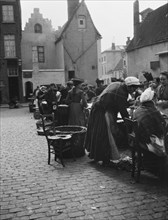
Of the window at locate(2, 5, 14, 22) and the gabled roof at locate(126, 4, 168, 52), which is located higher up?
the window at locate(2, 5, 14, 22)

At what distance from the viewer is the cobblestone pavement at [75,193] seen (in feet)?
13.3

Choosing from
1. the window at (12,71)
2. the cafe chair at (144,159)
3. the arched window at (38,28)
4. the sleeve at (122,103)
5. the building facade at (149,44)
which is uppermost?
the arched window at (38,28)

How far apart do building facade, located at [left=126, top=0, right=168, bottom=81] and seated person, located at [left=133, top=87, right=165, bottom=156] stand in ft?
65.3

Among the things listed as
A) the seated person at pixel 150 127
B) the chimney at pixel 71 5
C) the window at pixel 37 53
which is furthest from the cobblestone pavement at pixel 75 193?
the chimney at pixel 71 5

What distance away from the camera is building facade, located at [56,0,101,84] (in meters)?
35.4

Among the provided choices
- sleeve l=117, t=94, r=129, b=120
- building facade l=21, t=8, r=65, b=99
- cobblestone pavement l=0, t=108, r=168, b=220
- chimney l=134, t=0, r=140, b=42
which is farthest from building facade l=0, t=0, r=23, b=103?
sleeve l=117, t=94, r=129, b=120

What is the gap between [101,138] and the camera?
6.04m

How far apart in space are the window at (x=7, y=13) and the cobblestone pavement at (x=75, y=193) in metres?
27.9

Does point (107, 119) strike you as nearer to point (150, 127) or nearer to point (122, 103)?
point (122, 103)

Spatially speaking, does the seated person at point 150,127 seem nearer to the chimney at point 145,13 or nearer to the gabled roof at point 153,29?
the gabled roof at point 153,29

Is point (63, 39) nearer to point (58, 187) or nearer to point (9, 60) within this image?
point (9, 60)

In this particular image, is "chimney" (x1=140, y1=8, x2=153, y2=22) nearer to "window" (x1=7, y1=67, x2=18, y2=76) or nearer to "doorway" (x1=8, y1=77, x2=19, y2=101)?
"window" (x1=7, y1=67, x2=18, y2=76)

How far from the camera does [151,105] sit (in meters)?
5.05

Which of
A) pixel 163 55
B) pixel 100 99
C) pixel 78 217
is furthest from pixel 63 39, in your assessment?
pixel 78 217
